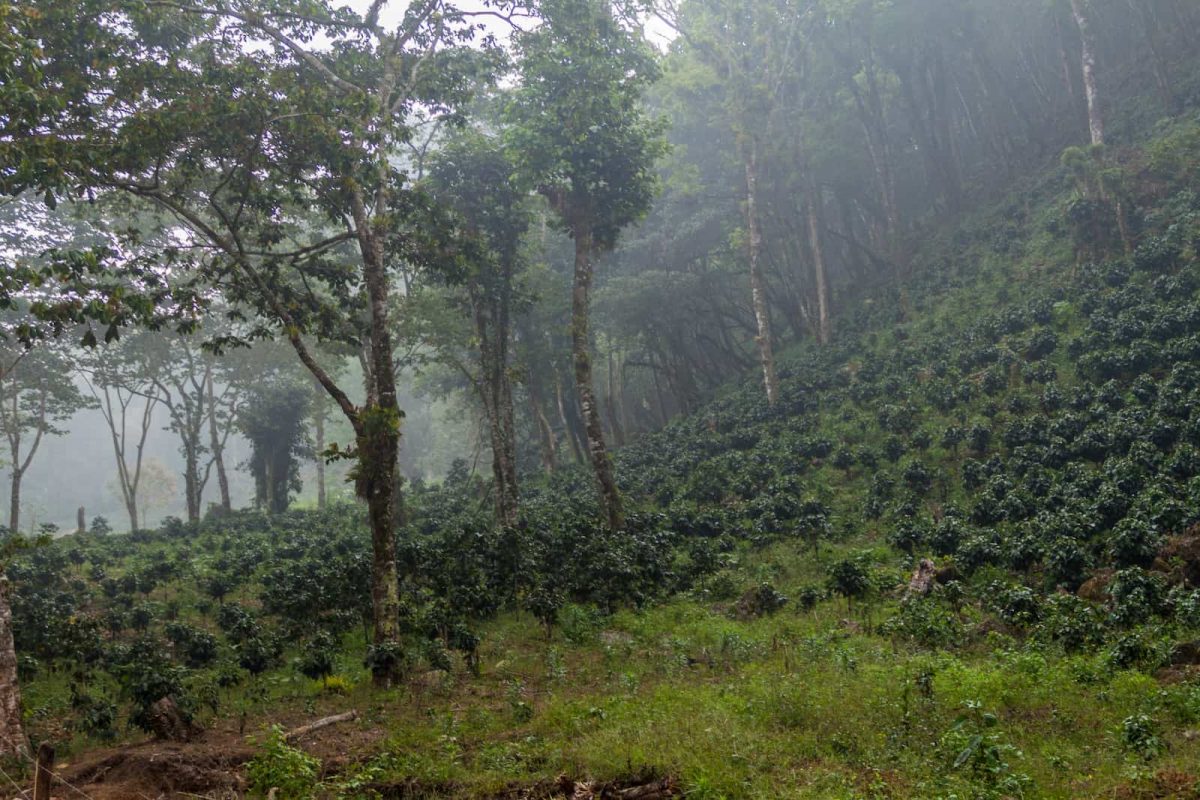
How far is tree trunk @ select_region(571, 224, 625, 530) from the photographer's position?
61.0ft

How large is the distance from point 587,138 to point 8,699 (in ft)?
51.1

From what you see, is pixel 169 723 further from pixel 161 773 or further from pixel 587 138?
pixel 587 138

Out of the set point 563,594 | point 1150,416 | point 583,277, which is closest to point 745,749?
point 563,594

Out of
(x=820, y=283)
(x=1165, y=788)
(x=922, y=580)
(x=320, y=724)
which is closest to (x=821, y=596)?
(x=922, y=580)

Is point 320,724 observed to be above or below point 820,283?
below

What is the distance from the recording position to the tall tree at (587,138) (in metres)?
18.9

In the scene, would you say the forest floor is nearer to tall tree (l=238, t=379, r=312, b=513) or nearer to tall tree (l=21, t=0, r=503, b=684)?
tall tree (l=21, t=0, r=503, b=684)

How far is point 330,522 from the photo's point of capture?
2784 centimetres

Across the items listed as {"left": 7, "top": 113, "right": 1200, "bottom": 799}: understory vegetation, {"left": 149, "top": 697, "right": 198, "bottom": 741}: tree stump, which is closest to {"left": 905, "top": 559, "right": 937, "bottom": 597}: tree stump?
{"left": 7, "top": 113, "right": 1200, "bottom": 799}: understory vegetation

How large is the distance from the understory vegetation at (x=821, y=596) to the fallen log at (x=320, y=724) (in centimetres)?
18

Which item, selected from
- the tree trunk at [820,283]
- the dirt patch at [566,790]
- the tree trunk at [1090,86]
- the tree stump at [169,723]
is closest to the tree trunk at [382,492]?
the tree stump at [169,723]

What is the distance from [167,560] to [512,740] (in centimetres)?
1528

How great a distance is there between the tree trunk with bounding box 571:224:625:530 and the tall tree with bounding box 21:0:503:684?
491 centimetres

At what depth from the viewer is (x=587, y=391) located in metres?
19.6
